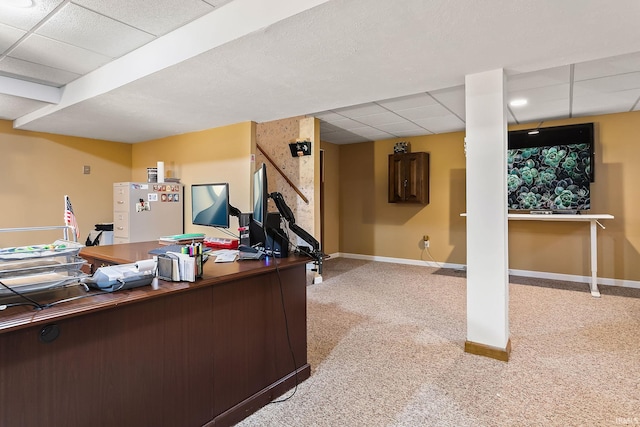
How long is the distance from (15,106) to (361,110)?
3.95 metres

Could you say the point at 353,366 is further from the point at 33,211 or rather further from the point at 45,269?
the point at 33,211

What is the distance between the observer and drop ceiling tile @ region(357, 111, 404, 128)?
4.53m

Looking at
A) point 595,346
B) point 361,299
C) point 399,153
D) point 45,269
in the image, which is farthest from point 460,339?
point 399,153

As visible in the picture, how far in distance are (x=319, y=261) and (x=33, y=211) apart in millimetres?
4646

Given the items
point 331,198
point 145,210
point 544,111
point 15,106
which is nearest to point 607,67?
point 544,111

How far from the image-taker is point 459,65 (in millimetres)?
2424

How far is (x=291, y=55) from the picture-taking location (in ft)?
7.55

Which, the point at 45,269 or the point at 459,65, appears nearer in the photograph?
the point at 45,269

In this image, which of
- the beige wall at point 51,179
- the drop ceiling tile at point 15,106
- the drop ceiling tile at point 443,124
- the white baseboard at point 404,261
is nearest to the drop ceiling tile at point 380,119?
the drop ceiling tile at point 443,124

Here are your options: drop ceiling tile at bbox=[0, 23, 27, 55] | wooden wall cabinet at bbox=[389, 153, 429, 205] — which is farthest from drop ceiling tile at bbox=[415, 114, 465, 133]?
drop ceiling tile at bbox=[0, 23, 27, 55]

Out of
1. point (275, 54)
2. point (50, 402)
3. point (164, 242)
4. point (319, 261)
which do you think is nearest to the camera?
point (50, 402)

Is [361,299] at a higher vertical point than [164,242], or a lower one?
lower

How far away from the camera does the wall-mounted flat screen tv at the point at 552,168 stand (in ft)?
14.6

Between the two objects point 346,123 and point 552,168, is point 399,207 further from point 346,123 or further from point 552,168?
point 552,168
